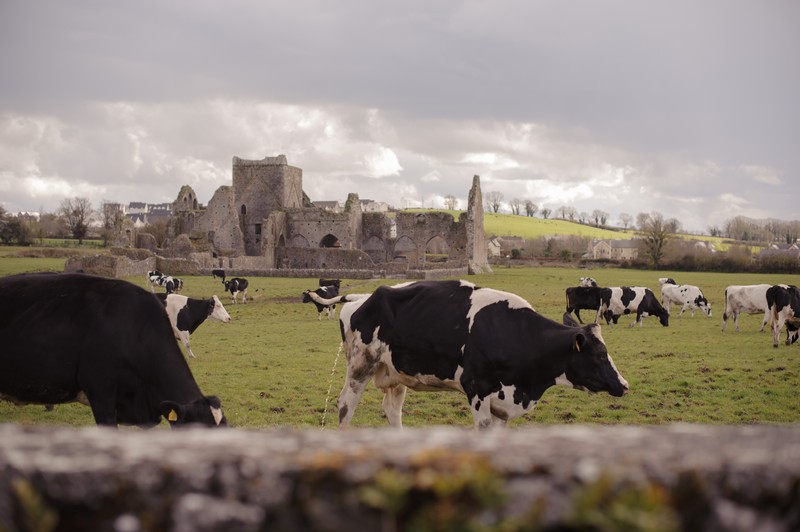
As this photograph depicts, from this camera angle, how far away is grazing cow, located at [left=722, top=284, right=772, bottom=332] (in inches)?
973

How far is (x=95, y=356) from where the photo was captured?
7359 mm

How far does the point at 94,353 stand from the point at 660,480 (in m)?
6.54

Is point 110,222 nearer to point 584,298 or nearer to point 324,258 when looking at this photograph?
point 324,258

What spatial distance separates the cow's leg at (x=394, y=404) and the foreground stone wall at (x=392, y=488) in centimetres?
765

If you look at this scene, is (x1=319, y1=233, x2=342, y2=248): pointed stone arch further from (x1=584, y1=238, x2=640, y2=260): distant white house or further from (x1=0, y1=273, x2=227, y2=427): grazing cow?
(x1=584, y1=238, x2=640, y2=260): distant white house

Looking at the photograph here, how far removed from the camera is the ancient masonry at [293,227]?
2717 inches

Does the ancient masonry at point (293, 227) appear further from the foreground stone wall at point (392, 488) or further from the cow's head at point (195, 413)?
the foreground stone wall at point (392, 488)

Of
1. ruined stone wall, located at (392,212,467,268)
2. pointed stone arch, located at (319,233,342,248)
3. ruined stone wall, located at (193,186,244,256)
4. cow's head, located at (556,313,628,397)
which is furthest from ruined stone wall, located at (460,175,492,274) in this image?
cow's head, located at (556,313,628,397)

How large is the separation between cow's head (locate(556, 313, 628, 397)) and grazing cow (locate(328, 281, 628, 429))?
0.01 meters

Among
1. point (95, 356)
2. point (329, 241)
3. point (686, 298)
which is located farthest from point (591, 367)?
point (329, 241)

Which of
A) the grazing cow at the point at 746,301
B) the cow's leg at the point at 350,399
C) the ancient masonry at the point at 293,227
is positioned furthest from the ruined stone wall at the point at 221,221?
the cow's leg at the point at 350,399

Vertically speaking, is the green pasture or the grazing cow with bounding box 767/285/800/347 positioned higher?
the grazing cow with bounding box 767/285/800/347

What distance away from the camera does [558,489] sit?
214 centimetres

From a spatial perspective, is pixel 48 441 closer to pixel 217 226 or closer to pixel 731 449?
pixel 731 449
